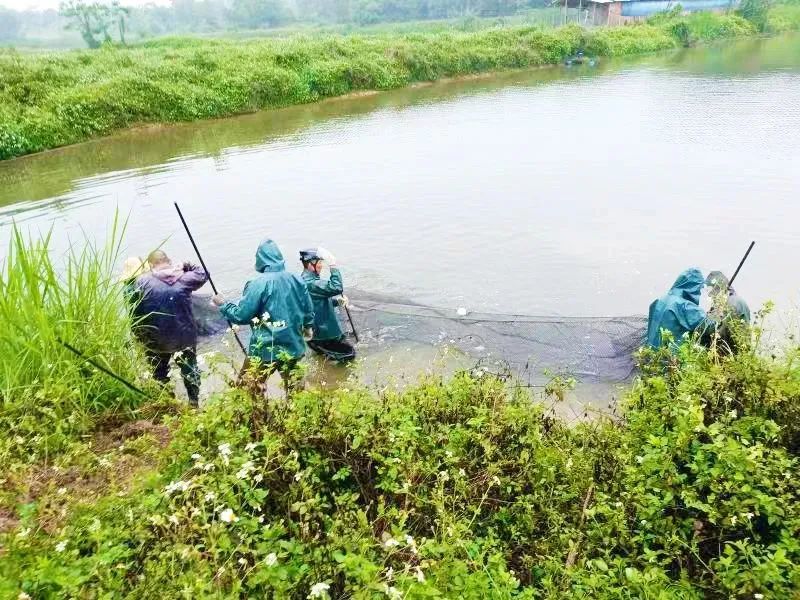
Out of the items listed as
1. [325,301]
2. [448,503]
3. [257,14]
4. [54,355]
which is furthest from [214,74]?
[257,14]

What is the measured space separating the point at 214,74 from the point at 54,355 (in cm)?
2025

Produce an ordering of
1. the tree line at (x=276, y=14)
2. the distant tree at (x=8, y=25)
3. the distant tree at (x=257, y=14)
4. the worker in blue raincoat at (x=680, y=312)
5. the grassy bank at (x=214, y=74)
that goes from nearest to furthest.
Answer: the worker in blue raincoat at (x=680, y=312)
the grassy bank at (x=214, y=74)
the tree line at (x=276, y=14)
the distant tree at (x=257, y=14)
the distant tree at (x=8, y=25)

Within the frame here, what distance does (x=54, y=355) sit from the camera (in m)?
4.03

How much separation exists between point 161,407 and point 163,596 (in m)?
2.22

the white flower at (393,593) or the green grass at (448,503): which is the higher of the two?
the white flower at (393,593)

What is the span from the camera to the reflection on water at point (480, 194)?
8.47 m

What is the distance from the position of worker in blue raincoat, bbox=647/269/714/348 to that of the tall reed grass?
14.4ft

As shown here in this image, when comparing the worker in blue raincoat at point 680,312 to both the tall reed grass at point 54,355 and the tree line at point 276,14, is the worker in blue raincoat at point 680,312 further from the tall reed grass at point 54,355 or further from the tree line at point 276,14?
the tree line at point 276,14

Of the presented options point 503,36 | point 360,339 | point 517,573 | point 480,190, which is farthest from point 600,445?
point 503,36

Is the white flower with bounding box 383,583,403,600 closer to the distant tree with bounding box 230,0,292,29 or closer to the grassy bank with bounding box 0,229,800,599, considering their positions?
the grassy bank with bounding box 0,229,800,599

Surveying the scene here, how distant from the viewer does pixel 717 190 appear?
11211 millimetres

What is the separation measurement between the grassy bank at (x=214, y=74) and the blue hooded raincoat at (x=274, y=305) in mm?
14861

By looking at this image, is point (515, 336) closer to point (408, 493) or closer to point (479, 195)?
point (408, 493)

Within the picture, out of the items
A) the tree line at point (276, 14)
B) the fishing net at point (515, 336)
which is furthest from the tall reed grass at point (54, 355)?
the tree line at point (276, 14)
